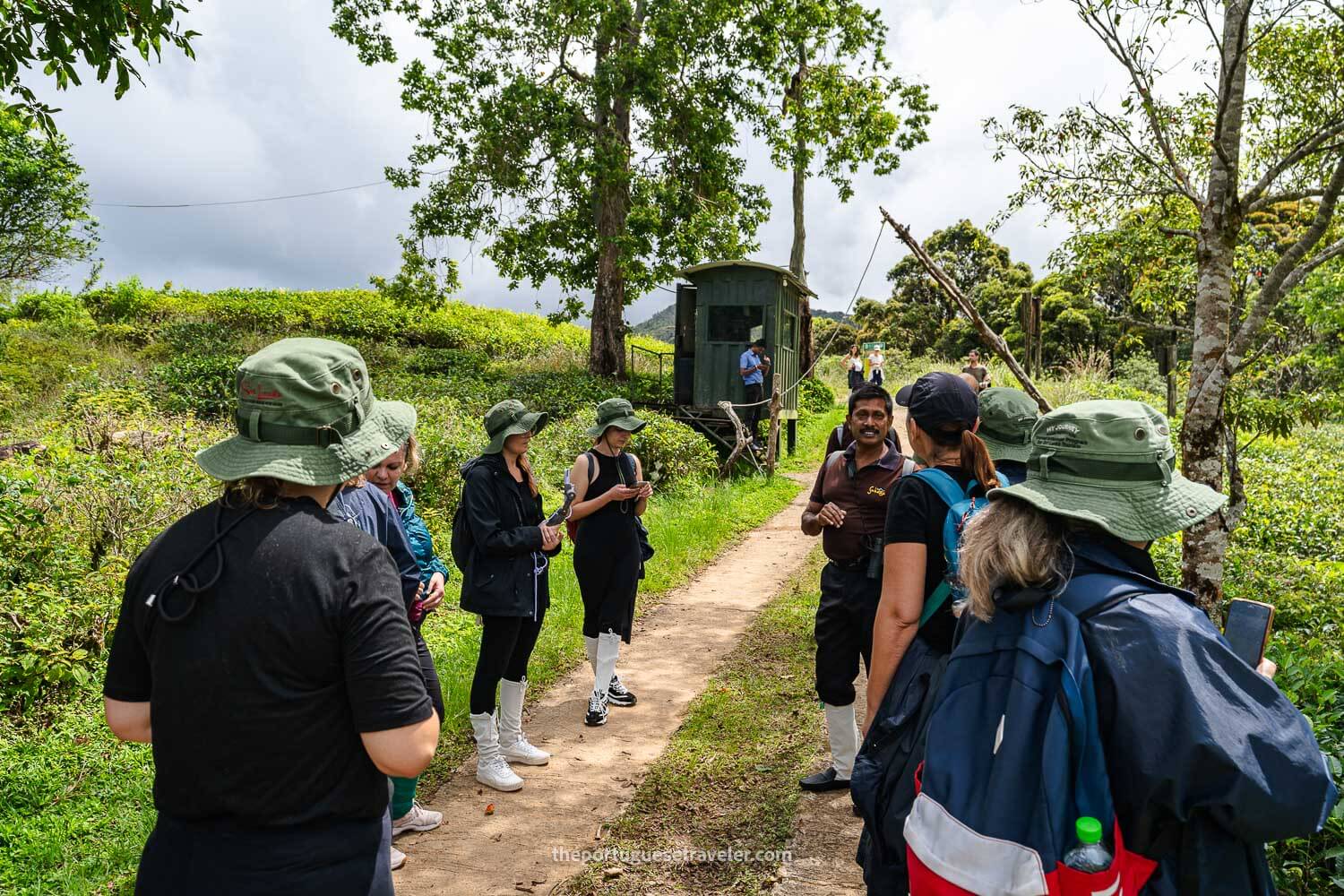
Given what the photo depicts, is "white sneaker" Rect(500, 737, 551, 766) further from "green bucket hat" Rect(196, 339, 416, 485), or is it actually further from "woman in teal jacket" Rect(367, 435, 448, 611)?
"green bucket hat" Rect(196, 339, 416, 485)

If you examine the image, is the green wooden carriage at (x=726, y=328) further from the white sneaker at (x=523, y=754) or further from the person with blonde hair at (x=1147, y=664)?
the person with blonde hair at (x=1147, y=664)

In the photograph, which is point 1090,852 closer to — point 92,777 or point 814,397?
point 92,777

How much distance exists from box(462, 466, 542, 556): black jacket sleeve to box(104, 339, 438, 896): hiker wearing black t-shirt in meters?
2.54

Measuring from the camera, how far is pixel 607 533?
210 inches

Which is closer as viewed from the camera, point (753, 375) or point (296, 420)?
point (296, 420)

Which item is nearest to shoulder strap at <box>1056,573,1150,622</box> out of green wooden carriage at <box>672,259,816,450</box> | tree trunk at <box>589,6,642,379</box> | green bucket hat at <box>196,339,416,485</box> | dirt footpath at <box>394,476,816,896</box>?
green bucket hat at <box>196,339,416,485</box>

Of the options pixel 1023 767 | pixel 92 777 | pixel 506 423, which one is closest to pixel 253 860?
pixel 1023 767

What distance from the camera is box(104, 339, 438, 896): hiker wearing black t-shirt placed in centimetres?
171

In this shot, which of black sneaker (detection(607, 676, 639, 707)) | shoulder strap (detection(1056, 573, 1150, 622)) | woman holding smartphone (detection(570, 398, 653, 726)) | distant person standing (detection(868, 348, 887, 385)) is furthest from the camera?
distant person standing (detection(868, 348, 887, 385))

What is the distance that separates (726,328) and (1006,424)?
14551 mm

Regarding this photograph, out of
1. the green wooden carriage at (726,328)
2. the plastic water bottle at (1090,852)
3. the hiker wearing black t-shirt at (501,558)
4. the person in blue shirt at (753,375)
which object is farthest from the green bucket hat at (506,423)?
the green wooden carriage at (726,328)

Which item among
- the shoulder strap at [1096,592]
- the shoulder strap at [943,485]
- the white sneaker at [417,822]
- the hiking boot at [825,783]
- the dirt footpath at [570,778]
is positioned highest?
the shoulder strap at [943,485]

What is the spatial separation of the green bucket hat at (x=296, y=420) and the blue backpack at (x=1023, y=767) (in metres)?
1.36

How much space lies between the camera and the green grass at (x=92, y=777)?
3666 mm
